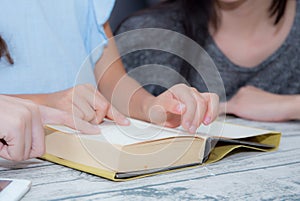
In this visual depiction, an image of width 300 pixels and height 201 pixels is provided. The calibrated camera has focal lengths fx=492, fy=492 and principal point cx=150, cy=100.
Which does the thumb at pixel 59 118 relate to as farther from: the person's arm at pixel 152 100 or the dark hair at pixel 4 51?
the dark hair at pixel 4 51

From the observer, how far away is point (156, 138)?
601mm

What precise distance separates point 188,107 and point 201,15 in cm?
86

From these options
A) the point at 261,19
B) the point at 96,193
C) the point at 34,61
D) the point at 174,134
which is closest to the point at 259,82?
the point at 261,19

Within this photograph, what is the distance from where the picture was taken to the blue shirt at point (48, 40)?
100 cm

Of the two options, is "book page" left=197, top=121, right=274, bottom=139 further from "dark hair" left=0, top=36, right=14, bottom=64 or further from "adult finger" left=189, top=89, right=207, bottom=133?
"dark hair" left=0, top=36, right=14, bottom=64

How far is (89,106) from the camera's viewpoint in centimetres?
74

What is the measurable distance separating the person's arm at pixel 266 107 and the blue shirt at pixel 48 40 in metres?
0.33

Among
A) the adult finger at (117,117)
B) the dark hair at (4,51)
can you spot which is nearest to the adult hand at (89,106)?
the adult finger at (117,117)

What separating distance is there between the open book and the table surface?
12 millimetres

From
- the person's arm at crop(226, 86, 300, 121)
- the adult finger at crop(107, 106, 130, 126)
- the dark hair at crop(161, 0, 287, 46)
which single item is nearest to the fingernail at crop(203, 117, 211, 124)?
the adult finger at crop(107, 106, 130, 126)

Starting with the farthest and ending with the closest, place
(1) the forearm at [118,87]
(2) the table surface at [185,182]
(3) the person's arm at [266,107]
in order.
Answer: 1. (3) the person's arm at [266,107]
2. (1) the forearm at [118,87]
3. (2) the table surface at [185,182]

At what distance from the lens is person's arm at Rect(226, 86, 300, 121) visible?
1.06 metres

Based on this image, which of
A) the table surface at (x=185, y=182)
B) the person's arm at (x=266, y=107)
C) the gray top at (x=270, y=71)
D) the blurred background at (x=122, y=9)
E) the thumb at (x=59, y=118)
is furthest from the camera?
the blurred background at (x=122, y=9)

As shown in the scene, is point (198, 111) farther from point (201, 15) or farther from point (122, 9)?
point (122, 9)
